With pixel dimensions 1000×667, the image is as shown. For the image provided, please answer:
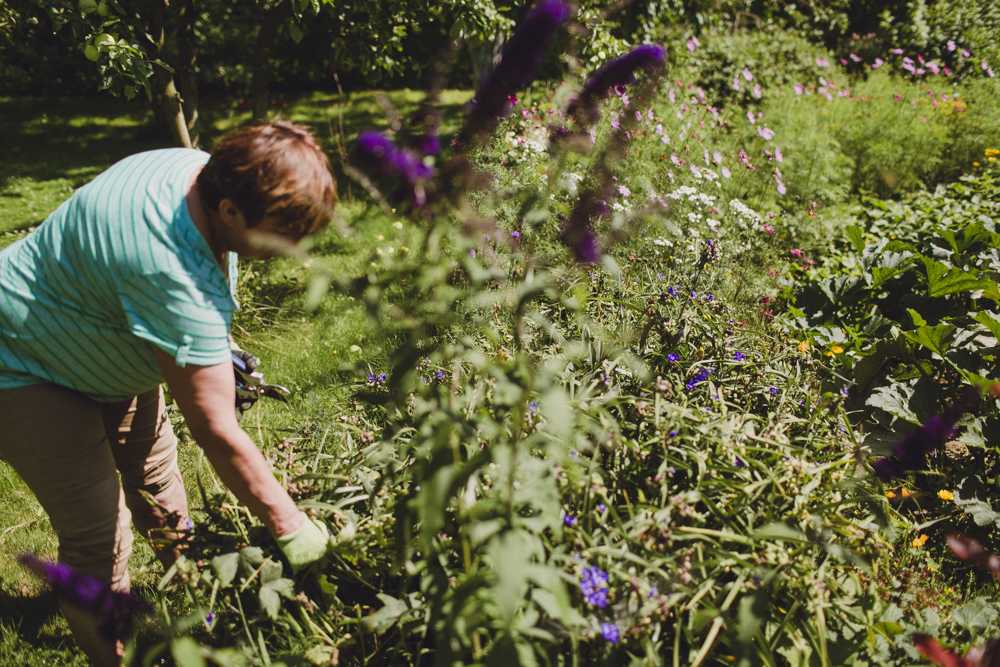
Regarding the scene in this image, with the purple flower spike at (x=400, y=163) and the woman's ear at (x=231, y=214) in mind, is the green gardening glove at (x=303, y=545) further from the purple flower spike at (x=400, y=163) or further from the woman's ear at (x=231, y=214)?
the purple flower spike at (x=400, y=163)

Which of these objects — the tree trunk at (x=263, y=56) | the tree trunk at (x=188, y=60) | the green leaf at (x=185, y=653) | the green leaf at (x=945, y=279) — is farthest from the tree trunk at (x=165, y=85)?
the green leaf at (x=945, y=279)

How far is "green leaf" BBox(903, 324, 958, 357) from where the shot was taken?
88.7 inches

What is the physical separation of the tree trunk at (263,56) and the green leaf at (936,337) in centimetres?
419

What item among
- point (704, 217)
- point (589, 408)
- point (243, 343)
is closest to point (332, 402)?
point (243, 343)

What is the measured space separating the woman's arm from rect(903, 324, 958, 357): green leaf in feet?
8.27

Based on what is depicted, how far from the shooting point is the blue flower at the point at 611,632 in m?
1.22

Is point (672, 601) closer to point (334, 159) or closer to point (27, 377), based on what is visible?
point (27, 377)

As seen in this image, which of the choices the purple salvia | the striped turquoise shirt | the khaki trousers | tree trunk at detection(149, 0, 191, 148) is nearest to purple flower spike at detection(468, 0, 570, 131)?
the purple salvia

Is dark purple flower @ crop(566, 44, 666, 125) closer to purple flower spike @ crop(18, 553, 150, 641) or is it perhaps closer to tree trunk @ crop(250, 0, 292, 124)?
purple flower spike @ crop(18, 553, 150, 641)

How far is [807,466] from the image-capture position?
5.14 feet

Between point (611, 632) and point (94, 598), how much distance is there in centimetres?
104

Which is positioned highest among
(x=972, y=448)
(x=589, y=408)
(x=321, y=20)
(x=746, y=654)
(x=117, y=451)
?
(x=321, y=20)

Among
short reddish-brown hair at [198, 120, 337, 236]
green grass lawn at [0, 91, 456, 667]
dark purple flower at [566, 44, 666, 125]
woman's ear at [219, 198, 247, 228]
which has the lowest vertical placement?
green grass lawn at [0, 91, 456, 667]

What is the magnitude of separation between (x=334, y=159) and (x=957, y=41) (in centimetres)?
963
